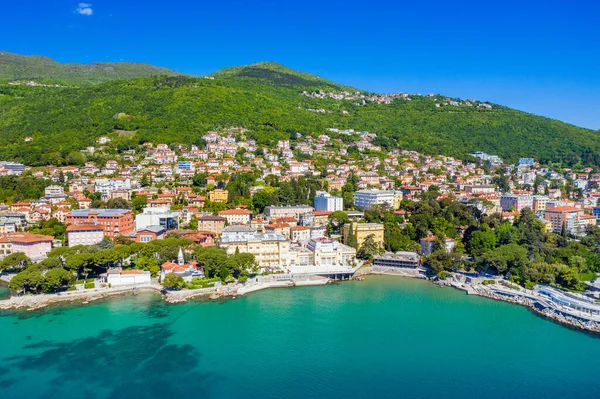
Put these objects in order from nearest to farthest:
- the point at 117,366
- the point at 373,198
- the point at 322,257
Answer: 1. the point at 117,366
2. the point at 322,257
3. the point at 373,198

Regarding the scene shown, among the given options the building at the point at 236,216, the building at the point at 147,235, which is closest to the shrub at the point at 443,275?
the building at the point at 236,216

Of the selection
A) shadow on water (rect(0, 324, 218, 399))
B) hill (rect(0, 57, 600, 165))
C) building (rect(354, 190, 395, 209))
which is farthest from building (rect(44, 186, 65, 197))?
building (rect(354, 190, 395, 209))

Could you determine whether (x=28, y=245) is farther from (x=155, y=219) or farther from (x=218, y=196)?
(x=218, y=196)

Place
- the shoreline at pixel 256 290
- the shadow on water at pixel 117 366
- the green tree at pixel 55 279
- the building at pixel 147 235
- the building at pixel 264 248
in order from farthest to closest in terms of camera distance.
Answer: the building at pixel 147 235 → the building at pixel 264 248 → the green tree at pixel 55 279 → the shoreline at pixel 256 290 → the shadow on water at pixel 117 366

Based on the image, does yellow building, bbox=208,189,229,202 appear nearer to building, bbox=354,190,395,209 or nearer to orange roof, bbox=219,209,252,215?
orange roof, bbox=219,209,252,215

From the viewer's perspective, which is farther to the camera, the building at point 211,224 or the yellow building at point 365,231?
the building at point 211,224

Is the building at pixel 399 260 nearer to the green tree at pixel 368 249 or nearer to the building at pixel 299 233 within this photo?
the green tree at pixel 368 249

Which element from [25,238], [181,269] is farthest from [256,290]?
[25,238]
